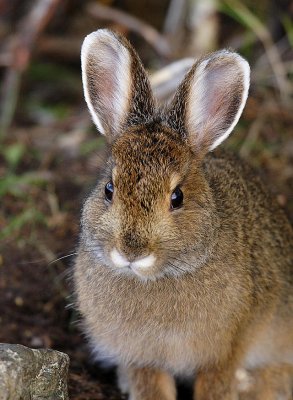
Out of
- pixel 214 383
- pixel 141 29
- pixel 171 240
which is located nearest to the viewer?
pixel 171 240

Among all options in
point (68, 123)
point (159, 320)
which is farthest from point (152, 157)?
point (68, 123)

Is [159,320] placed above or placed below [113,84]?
below

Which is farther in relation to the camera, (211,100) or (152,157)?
(211,100)

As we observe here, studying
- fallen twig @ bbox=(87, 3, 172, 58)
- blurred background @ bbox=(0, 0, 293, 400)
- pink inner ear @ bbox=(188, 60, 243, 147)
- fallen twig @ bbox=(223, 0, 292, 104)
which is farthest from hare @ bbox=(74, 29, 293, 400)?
fallen twig @ bbox=(87, 3, 172, 58)

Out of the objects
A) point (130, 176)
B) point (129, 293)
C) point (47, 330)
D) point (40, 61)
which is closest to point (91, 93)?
point (130, 176)

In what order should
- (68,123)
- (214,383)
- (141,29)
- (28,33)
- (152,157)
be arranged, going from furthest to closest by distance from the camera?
(68,123), (141,29), (28,33), (214,383), (152,157)

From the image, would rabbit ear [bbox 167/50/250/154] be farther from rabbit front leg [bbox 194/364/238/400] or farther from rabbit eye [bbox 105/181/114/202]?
rabbit front leg [bbox 194/364/238/400]

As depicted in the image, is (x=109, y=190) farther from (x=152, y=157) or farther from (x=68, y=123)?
(x=68, y=123)

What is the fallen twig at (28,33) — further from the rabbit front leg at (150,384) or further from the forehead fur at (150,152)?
the rabbit front leg at (150,384)
